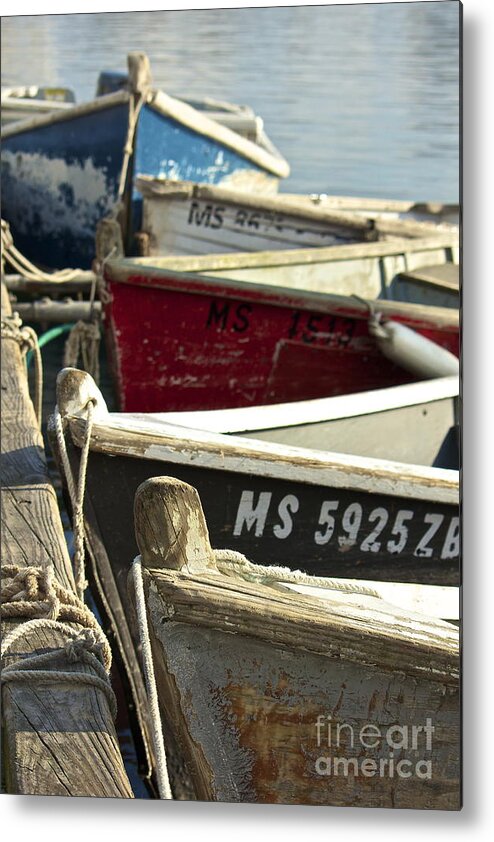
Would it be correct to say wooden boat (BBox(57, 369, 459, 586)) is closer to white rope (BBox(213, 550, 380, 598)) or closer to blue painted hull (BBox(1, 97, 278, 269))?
white rope (BBox(213, 550, 380, 598))

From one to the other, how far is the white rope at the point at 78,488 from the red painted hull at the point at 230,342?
1.07 meters

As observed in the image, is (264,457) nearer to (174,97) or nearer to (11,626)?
(11,626)

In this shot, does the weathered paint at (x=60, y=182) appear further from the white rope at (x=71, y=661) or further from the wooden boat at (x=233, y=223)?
the white rope at (x=71, y=661)

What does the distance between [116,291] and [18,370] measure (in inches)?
16.7

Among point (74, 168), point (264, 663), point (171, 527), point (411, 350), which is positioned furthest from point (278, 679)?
point (74, 168)

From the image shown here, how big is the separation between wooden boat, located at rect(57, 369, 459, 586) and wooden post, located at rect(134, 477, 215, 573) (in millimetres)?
509

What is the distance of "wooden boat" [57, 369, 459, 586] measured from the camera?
198 centimetres

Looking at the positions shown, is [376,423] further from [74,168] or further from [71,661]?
[74,168]

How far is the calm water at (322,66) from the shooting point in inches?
82.9

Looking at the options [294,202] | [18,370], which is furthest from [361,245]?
[18,370]

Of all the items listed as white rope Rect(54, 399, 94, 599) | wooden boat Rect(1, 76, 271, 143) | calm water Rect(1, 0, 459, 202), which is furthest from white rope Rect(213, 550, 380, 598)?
wooden boat Rect(1, 76, 271, 143)

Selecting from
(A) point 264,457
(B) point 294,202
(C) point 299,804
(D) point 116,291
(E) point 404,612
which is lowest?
(C) point 299,804

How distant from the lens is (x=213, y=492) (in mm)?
2043

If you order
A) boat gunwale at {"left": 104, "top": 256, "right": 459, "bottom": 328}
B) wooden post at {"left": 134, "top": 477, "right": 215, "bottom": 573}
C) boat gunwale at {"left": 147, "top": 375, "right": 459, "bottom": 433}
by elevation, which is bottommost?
wooden post at {"left": 134, "top": 477, "right": 215, "bottom": 573}
